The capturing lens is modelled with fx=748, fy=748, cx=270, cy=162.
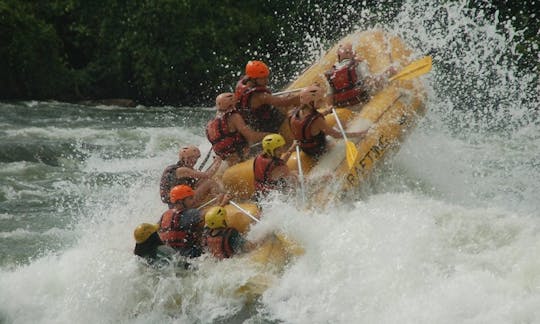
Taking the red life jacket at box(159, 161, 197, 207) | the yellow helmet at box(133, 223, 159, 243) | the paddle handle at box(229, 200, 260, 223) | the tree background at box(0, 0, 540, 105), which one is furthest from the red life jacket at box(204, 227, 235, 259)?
the tree background at box(0, 0, 540, 105)

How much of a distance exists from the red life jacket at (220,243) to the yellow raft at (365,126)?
910 mm

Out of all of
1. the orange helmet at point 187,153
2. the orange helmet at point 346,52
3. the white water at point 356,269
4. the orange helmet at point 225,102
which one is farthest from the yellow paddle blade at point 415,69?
the orange helmet at point 187,153

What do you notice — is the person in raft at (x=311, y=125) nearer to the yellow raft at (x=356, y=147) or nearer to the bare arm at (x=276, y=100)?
the yellow raft at (x=356, y=147)

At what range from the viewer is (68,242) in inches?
303

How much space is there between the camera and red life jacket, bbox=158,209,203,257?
247 inches

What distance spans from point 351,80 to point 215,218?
2.42m

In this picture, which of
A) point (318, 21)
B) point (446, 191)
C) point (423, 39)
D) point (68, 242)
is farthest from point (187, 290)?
point (318, 21)

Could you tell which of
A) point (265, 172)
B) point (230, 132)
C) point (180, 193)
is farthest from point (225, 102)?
point (180, 193)

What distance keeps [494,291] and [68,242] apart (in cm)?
443

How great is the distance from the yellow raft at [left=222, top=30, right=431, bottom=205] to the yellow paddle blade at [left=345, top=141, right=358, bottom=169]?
0.12 meters

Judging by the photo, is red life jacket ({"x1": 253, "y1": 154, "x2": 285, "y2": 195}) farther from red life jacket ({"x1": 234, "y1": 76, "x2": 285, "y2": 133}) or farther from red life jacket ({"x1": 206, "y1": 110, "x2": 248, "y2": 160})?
red life jacket ({"x1": 234, "y1": 76, "x2": 285, "y2": 133})

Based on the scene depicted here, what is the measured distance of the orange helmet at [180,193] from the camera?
6363 mm

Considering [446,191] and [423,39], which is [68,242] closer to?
[446,191]

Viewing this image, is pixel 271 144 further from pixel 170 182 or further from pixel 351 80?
pixel 351 80
